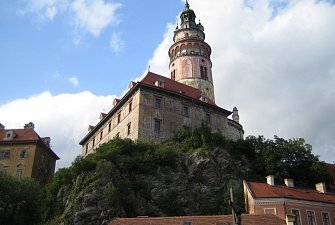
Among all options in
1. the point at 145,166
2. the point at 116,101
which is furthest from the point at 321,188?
the point at 116,101

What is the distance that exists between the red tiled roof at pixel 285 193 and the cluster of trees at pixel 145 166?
1575mm

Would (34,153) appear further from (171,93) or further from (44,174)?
(171,93)

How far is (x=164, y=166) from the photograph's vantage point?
37.3 m

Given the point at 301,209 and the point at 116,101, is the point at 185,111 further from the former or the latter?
the point at 301,209

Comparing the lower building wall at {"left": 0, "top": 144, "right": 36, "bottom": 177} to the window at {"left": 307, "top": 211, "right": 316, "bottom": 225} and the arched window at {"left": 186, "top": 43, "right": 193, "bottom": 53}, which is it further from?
the window at {"left": 307, "top": 211, "right": 316, "bottom": 225}

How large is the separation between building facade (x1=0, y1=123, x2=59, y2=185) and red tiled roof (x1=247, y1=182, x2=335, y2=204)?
28.7 metres

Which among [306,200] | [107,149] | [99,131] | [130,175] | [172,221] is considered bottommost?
[172,221]

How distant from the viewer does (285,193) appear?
1237 inches

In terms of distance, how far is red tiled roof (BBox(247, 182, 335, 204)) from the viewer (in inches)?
1202

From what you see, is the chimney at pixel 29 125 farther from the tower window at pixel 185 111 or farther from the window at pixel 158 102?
the tower window at pixel 185 111

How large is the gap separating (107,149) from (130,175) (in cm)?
405

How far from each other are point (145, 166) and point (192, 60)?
86.7 feet

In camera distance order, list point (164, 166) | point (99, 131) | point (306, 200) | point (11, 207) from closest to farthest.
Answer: point (306, 200)
point (11, 207)
point (164, 166)
point (99, 131)

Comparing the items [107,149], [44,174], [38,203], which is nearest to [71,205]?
[38,203]
